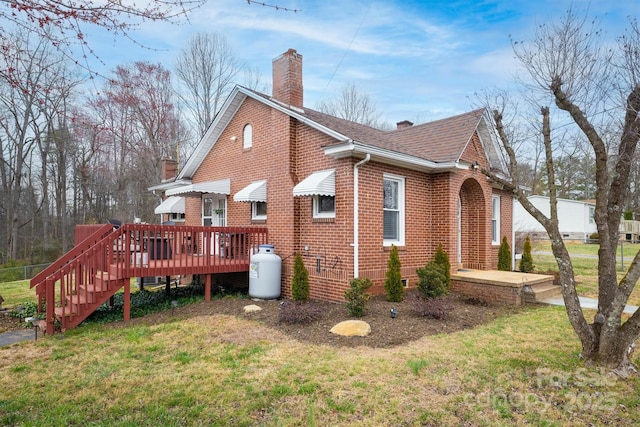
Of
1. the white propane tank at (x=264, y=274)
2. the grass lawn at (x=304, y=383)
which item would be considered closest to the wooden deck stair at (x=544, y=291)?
the grass lawn at (x=304, y=383)

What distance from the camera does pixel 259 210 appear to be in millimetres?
11188

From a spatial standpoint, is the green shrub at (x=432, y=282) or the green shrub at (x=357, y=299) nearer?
the green shrub at (x=357, y=299)

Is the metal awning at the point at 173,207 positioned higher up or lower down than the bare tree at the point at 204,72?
lower down

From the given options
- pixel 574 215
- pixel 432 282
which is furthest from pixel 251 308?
pixel 574 215

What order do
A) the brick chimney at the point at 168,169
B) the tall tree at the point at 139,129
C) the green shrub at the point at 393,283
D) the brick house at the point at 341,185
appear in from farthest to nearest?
the tall tree at the point at 139,129, the brick chimney at the point at 168,169, the brick house at the point at 341,185, the green shrub at the point at 393,283

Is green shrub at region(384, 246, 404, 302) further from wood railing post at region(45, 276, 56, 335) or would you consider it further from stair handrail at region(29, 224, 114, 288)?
stair handrail at region(29, 224, 114, 288)

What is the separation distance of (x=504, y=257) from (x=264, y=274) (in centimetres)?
807

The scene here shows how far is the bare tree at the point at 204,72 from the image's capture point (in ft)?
80.6

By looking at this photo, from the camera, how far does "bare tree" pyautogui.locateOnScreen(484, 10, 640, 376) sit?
15.2 feet

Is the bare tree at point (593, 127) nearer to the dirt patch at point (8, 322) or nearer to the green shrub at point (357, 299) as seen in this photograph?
the green shrub at point (357, 299)

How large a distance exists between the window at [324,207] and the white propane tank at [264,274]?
1.48 meters

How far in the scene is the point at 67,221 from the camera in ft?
87.9

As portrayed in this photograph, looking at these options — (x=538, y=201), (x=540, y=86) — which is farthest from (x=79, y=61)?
(x=538, y=201)

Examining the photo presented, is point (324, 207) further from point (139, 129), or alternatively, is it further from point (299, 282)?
point (139, 129)
